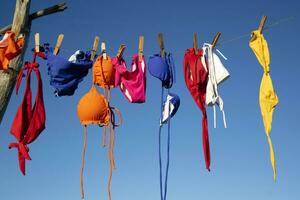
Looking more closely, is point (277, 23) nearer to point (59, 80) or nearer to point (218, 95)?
point (218, 95)

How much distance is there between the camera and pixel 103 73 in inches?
167

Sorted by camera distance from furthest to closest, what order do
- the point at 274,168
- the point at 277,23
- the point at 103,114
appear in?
the point at 103,114, the point at 277,23, the point at 274,168

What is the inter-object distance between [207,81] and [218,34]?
0.50m

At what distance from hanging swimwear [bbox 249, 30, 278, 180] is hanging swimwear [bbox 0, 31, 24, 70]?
2327mm

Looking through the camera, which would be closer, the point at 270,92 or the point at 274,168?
the point at 274,168

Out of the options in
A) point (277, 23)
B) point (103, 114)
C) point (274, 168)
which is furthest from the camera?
point (103, 114)

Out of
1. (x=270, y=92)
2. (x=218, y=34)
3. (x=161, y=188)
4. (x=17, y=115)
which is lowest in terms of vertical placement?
(x=161, y=188)

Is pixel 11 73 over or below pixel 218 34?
below

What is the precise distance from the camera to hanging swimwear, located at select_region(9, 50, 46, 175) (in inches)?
147

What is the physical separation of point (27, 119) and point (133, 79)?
1.17 meters

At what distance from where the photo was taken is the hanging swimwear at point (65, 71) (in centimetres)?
412

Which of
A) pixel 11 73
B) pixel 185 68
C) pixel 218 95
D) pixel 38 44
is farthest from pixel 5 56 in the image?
pixel 218 95

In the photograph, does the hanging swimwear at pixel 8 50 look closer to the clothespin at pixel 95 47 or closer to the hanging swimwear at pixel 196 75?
the clothespin at pixel 95 47

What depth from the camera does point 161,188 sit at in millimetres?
3637
